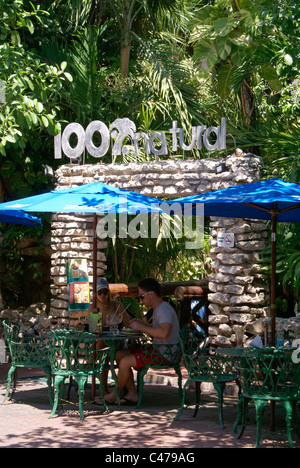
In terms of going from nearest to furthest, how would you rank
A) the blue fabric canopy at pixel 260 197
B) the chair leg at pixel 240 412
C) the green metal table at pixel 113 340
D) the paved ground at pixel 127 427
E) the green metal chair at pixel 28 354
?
1. the paved ground at pixel 127 427
2. the chair leg at pixel 240 412
3. the blue fabric canopy at pixel 260 197
4. the green metal table at pixel 113 340
5. the green metal chair at pixel 28 354

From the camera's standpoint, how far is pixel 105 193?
7.64 meters

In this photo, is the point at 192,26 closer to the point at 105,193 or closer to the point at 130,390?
the point at 105,193

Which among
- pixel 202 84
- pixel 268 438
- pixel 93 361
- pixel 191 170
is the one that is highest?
pixel 202 84

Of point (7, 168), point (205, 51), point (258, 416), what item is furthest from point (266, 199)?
point (7, 168)

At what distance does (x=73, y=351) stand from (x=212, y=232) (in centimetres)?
477

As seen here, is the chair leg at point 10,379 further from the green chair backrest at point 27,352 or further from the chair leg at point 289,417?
the chair leg at point 289,417

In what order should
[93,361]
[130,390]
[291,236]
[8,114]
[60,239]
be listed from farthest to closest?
1. [60,239]
2. [291,236]
3. [8,114]
4. [130,390]
5. [93,361]

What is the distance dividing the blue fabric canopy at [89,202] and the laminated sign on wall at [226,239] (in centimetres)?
307

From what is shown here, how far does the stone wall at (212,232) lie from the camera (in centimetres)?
1059

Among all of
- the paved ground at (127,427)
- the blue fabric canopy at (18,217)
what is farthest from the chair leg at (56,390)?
the blue fabric canopy at (18,217)

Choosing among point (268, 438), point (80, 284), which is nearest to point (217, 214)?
point (268, 438)

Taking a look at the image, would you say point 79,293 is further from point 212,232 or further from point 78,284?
point 212,232

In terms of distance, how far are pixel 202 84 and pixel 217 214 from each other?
943 cm

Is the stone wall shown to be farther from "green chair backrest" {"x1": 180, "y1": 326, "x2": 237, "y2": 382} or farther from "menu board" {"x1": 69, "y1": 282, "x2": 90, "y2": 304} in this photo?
"green chair backrest" {"x1": 180, "y1": 326, "x2": 237, "y2": 382}
